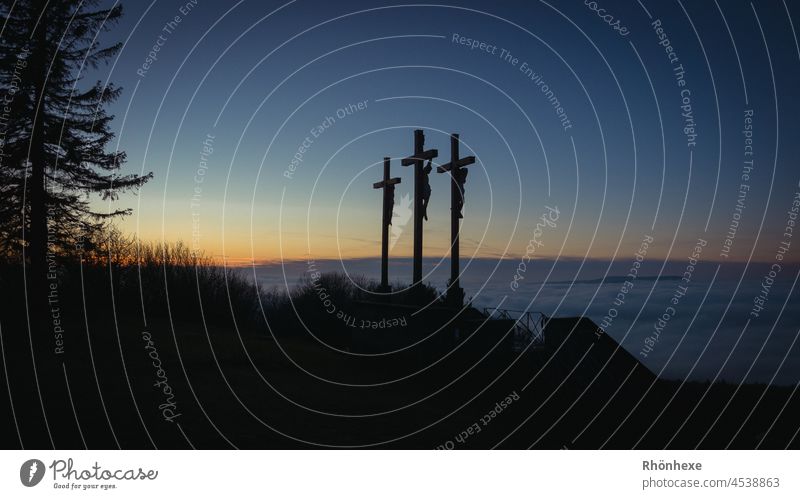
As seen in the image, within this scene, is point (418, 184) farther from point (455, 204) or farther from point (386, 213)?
point (386, 213)

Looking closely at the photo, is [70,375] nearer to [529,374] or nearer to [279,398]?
[279,398]

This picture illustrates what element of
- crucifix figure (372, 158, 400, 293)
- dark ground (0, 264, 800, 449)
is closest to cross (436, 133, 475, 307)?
dark ground (0, 264, 800, 449)

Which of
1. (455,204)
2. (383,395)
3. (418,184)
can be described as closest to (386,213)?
(418,184)

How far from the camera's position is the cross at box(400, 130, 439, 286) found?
64.6ft

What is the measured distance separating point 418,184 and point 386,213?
2744 mm

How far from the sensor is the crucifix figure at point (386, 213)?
72.2 feet

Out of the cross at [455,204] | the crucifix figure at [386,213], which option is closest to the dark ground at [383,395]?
the cross at [455,204]

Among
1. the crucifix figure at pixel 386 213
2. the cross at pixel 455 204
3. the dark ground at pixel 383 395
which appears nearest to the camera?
the dark ground at pixel 383 395

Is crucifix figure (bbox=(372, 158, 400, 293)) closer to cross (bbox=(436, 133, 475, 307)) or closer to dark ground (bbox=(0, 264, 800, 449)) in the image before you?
dark ground (bbox=(0, 264, 800, 449))

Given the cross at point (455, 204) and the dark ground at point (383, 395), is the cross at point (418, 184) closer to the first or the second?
the cross at point (455, 204)

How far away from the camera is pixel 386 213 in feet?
73.0

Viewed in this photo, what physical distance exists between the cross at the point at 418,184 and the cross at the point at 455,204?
869mm

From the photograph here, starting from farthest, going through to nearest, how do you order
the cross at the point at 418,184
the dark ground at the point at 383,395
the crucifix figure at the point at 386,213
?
1. the crucifix figure at the point at 386,213
2. the cross at the point at 418,184
3. the dark ground at the point at 383,395

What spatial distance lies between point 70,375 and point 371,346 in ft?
28.6
